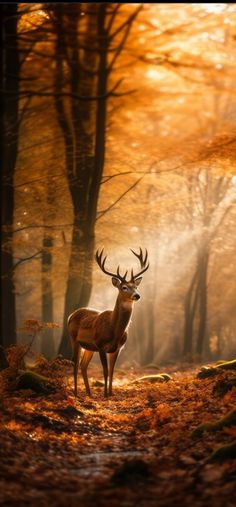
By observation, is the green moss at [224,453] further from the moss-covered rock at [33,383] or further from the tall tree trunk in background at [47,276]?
the tall tree trunk in background at [47,276]

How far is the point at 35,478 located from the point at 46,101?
11.0 m

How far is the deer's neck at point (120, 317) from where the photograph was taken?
489 inches

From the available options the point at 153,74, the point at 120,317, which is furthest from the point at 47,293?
the point at 153,74

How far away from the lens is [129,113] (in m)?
13.5

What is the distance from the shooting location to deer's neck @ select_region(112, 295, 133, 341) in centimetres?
1242

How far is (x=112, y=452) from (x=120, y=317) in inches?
214

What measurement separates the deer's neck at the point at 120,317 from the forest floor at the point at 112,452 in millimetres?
1926

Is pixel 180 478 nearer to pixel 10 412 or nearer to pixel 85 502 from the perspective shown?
pixel 85 502

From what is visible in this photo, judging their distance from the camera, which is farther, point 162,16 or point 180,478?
point 162,16

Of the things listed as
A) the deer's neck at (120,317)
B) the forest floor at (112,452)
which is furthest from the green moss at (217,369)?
the deer's neck at (120,317)

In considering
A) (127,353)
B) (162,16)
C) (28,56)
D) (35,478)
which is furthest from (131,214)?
(127,353)

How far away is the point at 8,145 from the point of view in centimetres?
1448

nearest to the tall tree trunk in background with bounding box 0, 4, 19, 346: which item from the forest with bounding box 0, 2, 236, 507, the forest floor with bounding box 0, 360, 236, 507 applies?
the forest with bounding box 0, 2, 236, 507

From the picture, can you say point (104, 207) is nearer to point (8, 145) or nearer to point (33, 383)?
point (8, 145)
